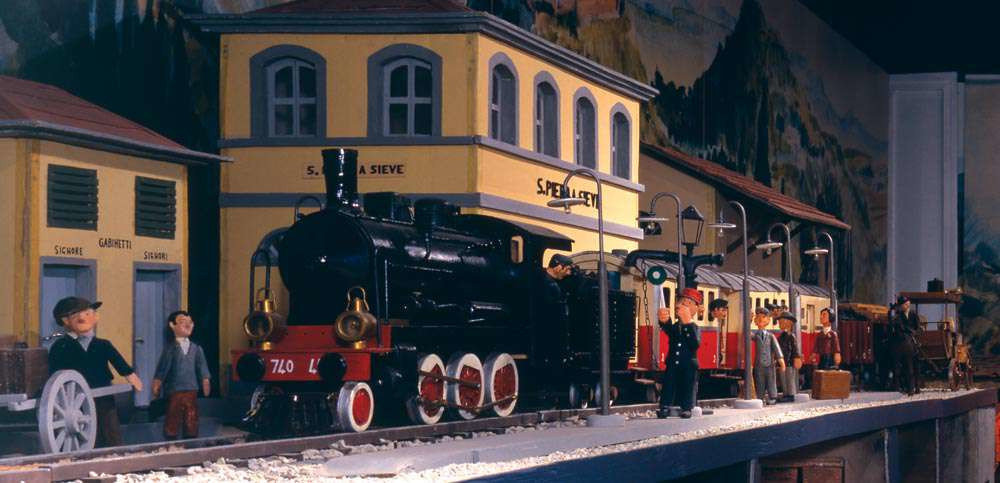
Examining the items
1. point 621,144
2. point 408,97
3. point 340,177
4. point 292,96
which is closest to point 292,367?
point 340,177

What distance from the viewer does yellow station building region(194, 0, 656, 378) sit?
17.5 meters

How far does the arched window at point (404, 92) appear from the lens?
1797cm

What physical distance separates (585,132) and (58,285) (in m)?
10.8

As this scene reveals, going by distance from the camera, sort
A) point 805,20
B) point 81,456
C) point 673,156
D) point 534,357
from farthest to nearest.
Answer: point 805,20
point 673,156
point 534,357
point 81,456

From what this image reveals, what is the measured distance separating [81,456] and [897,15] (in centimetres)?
3133

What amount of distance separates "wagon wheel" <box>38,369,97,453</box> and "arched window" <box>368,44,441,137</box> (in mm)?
7605

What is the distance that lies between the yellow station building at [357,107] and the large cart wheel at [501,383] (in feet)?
10.9

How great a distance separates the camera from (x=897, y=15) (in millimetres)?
37594

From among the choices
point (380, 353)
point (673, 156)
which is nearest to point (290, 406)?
point (380, 353)

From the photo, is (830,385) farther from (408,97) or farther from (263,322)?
(263,322)

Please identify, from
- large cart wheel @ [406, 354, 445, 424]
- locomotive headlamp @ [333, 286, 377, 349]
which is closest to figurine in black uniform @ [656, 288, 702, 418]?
large cart wheel @ [406, 354, 445, 424]

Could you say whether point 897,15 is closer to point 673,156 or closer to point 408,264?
point 673,156

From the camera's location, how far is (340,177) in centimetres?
1395

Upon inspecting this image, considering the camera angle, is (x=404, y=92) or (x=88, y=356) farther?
(x=404, y=92)
